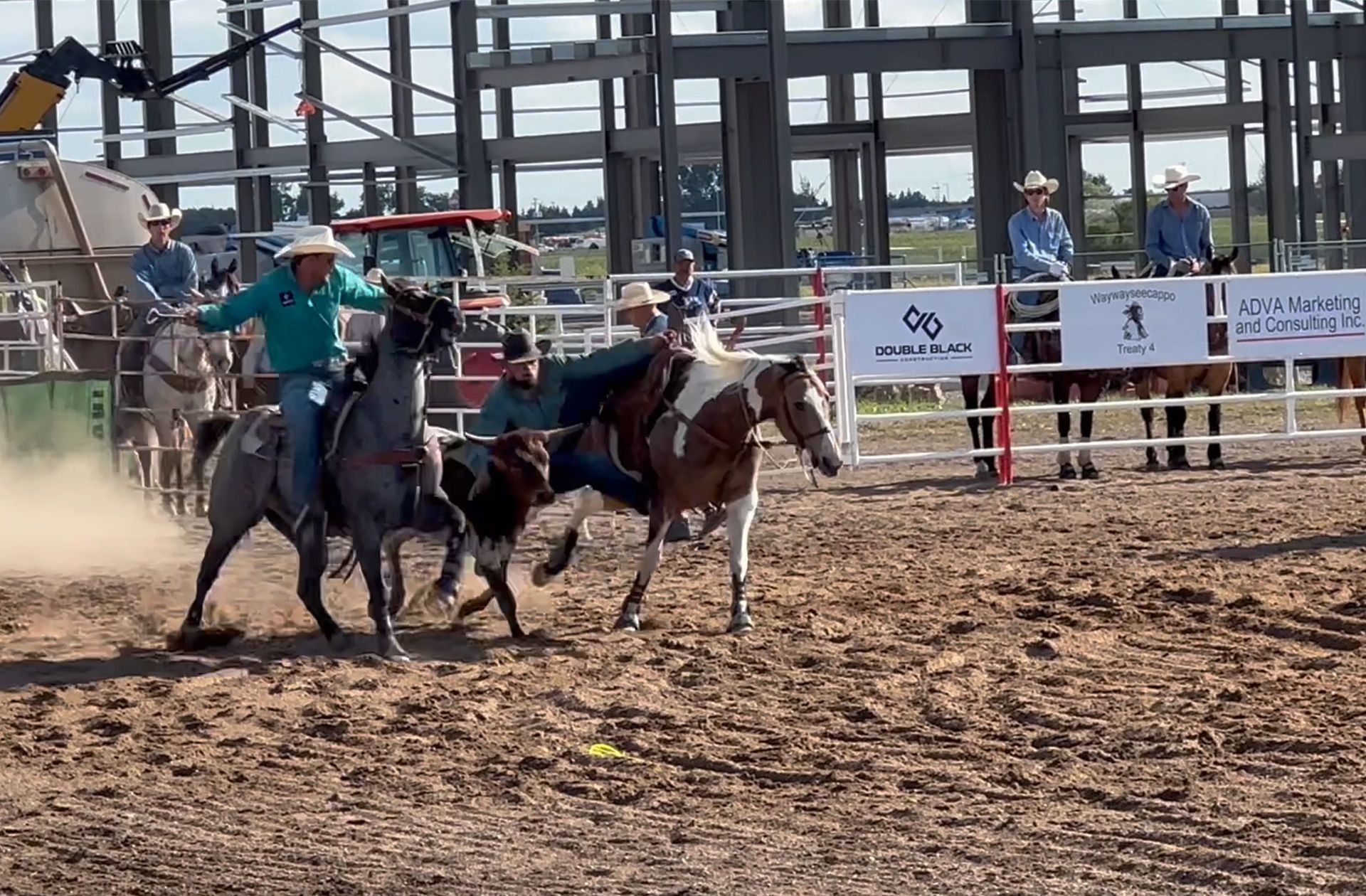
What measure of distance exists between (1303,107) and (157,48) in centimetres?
1825

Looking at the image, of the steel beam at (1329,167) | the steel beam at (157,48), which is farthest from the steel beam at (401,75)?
the steel beam at (1329,167)

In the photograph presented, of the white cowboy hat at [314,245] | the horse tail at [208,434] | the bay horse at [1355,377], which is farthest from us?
the bay horse at [1355,377]

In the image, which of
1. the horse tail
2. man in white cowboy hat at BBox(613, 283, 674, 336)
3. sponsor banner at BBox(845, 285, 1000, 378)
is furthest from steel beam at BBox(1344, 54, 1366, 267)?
the horse tail

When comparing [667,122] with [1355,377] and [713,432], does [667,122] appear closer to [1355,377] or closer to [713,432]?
[1355,377]

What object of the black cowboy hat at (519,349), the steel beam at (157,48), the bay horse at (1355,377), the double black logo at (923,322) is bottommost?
the bay horse at (1355,377)

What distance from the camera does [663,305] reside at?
14930 millimetres

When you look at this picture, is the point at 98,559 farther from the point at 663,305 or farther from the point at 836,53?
the point at 836,53

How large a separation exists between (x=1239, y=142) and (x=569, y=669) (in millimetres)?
26928

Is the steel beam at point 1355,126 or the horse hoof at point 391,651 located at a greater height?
the steel beam at point 1355,126

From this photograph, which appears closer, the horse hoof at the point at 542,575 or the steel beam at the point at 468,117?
the horse hoof at the point at 542,575

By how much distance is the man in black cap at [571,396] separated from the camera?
9.75 metres

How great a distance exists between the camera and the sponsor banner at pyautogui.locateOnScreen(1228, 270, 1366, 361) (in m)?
15.6

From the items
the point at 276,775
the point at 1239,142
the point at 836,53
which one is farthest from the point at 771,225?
the point at 276,775

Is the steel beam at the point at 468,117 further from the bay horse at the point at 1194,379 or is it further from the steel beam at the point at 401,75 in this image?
the bay horse at the point at 1194,379
